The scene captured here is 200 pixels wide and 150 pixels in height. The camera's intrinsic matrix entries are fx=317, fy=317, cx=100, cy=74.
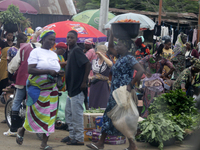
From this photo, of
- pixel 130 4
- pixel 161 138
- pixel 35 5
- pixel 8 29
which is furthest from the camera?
pixel 130 4

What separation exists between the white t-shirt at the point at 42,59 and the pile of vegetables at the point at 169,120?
1830 mm

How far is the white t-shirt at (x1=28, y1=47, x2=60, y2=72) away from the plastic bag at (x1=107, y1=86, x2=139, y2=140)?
106 centimetres

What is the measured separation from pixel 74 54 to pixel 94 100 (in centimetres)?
206

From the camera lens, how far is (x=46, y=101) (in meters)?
4.86

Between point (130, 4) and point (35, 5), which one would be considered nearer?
point (35, 5)

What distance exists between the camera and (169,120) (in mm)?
5363

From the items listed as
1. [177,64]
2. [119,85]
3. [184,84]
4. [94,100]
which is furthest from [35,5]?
[119,85]

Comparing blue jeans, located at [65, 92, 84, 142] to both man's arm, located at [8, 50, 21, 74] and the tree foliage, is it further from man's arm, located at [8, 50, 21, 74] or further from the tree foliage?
the tree foliage

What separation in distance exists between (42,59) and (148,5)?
1918 cm

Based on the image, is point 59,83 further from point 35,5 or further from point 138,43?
point 35,5

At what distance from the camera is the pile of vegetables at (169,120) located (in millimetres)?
5164

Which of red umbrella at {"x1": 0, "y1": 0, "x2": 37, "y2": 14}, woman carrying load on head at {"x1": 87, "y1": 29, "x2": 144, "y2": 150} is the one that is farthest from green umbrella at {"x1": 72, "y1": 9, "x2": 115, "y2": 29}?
woman carrying load on head at {"x1": 87, "y1": 29, "x2": 144, "y2": 150}

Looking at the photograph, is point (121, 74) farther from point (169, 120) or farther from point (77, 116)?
point (169, 120)

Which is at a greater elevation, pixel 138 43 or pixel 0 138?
pixel 138 43
